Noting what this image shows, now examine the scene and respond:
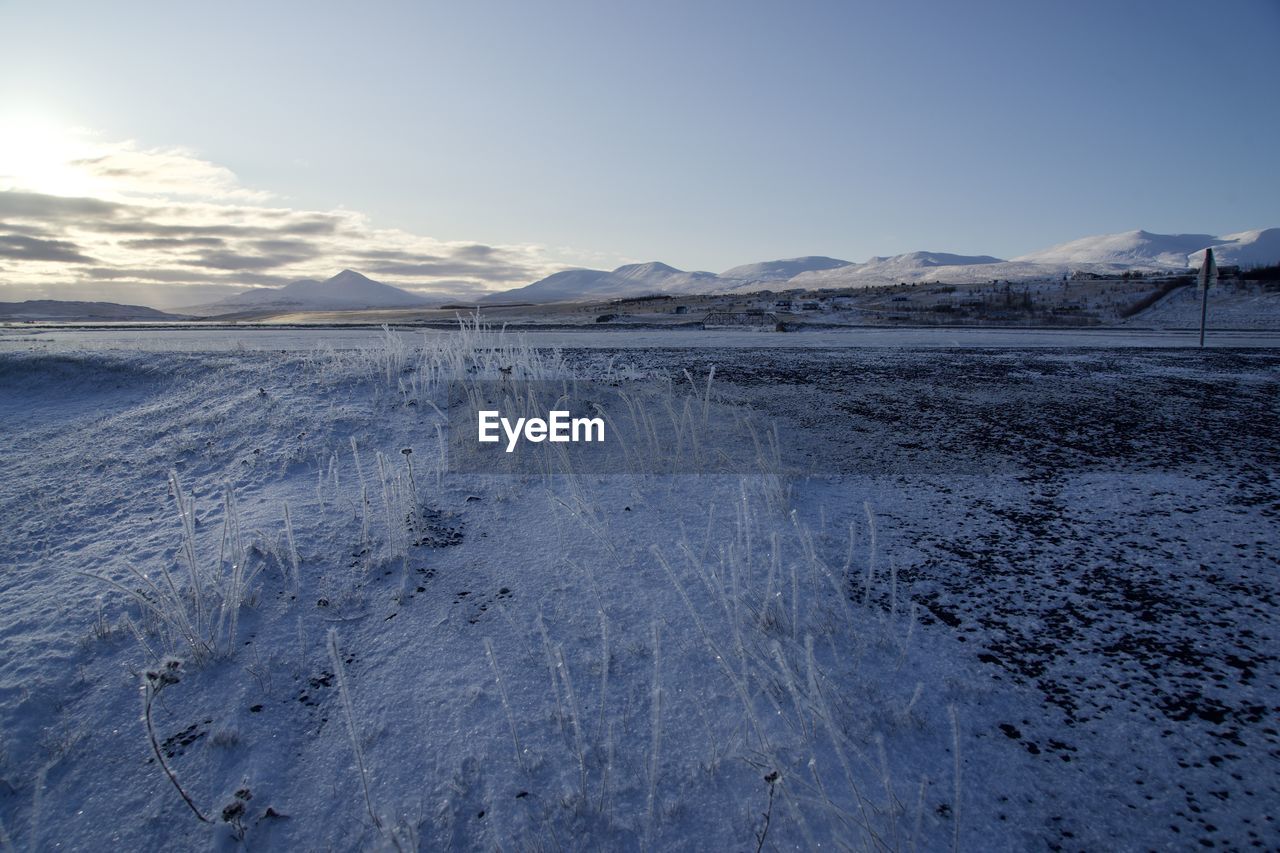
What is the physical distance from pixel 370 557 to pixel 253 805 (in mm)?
1666

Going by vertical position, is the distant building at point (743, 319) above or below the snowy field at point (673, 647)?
above

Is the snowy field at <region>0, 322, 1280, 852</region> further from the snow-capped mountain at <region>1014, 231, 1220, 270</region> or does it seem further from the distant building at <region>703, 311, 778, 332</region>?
the snow-capped mountain at <region>1014, 231, 1220, 270</region>

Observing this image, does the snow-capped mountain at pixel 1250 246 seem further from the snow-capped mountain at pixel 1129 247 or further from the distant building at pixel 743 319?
the distant building at pixel 743 319

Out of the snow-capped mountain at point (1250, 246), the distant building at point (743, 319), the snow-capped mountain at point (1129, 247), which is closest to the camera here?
the distant building at point (743, 319)

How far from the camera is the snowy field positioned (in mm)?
1891

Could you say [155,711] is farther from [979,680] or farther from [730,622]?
[979,680]

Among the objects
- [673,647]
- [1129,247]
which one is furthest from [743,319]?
[1129,247]

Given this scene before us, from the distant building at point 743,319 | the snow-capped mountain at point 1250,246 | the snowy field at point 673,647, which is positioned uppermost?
the snow-capped mountain at point 1250,246

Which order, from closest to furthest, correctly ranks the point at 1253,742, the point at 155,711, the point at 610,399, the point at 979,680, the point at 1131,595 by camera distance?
the point at 1253,742 < the point at 979,680 < the point at 155,711 < the point at 1131,595 < the point at 610,399

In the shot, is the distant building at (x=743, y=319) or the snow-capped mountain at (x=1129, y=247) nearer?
the distant building at (x=743, y=319)

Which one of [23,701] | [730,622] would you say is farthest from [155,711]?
[730,622]

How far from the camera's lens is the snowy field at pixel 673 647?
6.20 feet

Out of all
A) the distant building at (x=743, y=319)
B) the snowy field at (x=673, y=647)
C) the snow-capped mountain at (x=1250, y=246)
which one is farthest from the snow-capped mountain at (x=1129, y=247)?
the snowy field at (x=673, y=647)

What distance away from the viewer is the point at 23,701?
8.32 feet
